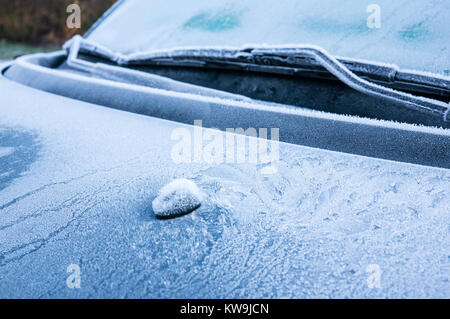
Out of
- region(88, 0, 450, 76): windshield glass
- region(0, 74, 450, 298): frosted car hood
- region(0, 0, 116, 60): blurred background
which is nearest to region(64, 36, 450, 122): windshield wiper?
region(88, 0, 450, 76): windshield glass

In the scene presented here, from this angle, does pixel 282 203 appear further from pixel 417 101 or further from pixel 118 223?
pixel 417 101

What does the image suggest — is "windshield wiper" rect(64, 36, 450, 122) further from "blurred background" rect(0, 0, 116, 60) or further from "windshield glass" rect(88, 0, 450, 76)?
"blurred background" rect(0, 0, 116, 60)

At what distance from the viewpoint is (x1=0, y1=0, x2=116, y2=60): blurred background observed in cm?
998

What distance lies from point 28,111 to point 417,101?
1098mm

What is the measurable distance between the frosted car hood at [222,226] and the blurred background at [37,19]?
9.73 meters

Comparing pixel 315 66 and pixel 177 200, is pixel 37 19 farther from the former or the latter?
→ pixel 177 200

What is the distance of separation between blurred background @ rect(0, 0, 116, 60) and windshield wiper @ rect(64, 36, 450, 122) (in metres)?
9.20

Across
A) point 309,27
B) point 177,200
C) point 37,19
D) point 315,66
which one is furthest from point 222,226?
point 37,19

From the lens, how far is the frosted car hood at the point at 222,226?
62cm

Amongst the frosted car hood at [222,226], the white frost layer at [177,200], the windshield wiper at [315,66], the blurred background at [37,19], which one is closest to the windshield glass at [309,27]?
the windshield wiper at [315,66]

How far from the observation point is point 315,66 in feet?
3.73

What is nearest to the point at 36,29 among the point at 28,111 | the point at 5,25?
the point at 5,25

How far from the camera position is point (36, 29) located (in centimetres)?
1037

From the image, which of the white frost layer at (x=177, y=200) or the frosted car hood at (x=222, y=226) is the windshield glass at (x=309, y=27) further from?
the white frost layer at (x=177, y=200)
